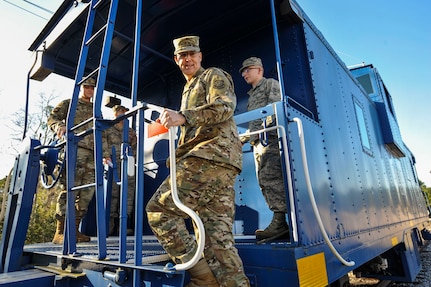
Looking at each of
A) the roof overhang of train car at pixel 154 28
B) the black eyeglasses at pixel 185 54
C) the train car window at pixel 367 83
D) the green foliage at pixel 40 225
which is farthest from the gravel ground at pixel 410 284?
the green foliage at pixel 40 225

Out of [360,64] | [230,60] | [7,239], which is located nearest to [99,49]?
[230,60]

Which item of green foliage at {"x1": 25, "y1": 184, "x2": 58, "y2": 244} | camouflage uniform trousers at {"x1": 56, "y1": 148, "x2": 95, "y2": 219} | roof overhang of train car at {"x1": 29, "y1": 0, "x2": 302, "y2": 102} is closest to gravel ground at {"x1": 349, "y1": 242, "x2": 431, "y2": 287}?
roof overhang of train car at {"x1": 29, "y1": 0, "x2": 302, "y2": 102}

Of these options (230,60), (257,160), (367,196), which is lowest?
(367,196)

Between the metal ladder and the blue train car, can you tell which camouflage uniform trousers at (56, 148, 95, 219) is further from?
the metal ladder

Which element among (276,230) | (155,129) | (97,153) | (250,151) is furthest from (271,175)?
(155,129)

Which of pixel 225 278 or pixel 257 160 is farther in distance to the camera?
pixel 257 160

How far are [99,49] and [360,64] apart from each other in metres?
5.16

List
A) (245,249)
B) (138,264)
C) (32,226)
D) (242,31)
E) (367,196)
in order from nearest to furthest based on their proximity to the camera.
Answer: (138,264), (245,249), (367,196), (242,31), (32,226)

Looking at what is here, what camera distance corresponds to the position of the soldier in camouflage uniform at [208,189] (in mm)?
1521

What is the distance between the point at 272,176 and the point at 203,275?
101 cm

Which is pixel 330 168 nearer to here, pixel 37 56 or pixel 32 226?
pixel 37 56

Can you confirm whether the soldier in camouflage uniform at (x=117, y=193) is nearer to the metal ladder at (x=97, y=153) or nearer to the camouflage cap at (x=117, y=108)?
the camouflage cap at (x=117, y=108)

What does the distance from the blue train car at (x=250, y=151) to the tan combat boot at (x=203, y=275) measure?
0.13m

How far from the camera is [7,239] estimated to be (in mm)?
2553
